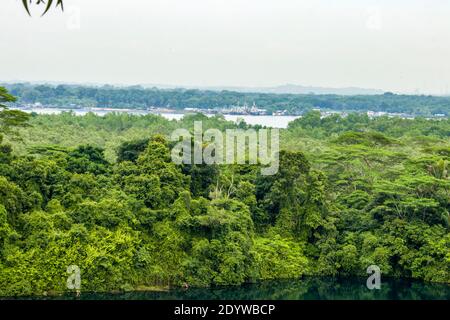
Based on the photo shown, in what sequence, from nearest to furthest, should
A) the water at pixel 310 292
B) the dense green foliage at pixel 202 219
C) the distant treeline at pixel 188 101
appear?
the dense green foliage at pixel 202 219
the water at pixel 310 292
the distant treeline at pixel 188 101

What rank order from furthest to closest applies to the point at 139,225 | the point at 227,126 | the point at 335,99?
the point at 335,99, the point at 227,126, the point at 139,225

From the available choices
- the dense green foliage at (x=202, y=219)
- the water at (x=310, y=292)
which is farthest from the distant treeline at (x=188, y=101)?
the water at (x=310, y=292)

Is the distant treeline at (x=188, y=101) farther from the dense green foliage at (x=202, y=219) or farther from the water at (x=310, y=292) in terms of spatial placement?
the water at (x=310, y=292)

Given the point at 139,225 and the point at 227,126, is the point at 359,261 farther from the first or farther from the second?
the point at 227,126

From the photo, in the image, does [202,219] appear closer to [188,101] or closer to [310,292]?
[310,292]

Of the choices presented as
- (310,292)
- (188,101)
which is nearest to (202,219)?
(310,292)

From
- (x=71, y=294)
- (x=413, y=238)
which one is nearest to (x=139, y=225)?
(x=71, y=294)

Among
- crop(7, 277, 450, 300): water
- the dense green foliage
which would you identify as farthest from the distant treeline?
crop(7, 277, 450, 300): water
